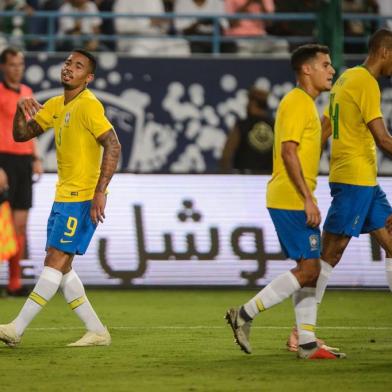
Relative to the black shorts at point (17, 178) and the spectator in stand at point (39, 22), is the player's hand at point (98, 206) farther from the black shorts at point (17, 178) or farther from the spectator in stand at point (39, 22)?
the spectator in stand at point (39, 22)

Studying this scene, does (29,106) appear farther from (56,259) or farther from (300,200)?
(300,200)

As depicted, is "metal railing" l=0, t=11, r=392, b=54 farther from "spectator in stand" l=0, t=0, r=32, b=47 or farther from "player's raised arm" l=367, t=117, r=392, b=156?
"player's raised arm" l=367, t=117, r=392, b=156

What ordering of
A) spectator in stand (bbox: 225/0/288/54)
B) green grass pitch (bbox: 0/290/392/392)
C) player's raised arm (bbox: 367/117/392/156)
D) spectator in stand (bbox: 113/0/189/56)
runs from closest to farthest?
green grass pitch (bbox: 0/290/392/392), player's raised arm (bbox: 367/117/392/156), spectator in stand (bbox: 113/0/189/56), spectator in stand (bbox: 225/0/288/54)

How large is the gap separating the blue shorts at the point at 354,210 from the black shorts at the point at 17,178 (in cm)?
497

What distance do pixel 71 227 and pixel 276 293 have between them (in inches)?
59.7

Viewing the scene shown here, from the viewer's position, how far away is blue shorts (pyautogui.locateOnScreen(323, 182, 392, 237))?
924 cm

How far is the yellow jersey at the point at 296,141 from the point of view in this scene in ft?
27.9

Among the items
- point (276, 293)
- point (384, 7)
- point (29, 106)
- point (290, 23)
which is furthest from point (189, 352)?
point (384, 7)

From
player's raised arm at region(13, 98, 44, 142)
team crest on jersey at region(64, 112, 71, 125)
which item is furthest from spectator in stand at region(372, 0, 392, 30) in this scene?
team crest on jersey at region(64, 112, 71, 125)

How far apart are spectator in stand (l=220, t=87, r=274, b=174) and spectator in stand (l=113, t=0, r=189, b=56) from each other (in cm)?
250

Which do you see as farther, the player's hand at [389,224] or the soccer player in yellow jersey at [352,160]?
the player's hand at [389,224]

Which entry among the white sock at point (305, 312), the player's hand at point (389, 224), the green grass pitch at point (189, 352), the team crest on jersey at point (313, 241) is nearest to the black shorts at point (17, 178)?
the green grass pitch at point (189, 352)

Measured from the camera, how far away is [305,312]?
8.68m

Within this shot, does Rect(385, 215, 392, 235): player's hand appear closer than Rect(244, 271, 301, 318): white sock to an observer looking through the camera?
No
